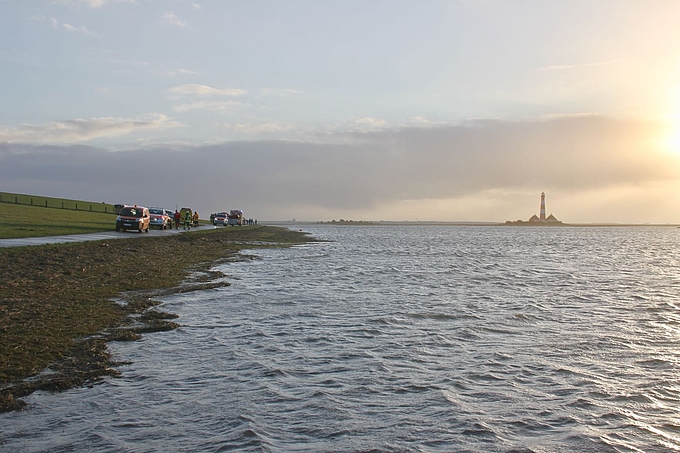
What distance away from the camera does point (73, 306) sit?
16.0m

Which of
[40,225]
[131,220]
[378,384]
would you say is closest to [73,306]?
[378,384]

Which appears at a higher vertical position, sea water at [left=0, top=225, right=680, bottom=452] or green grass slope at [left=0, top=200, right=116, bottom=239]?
green grass slope at [left=0, top=200, right=116, bottom=239]

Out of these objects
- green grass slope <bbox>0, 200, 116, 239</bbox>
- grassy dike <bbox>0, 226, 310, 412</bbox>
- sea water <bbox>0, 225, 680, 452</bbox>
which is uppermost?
green grass slope <bbox>0, 200, 116, 239</bbox>

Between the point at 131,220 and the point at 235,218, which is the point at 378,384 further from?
the point at 235,218

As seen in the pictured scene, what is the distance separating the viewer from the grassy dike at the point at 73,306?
10.4m

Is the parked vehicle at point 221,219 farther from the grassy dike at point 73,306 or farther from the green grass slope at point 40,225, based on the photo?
the grassy dike at point 73,306

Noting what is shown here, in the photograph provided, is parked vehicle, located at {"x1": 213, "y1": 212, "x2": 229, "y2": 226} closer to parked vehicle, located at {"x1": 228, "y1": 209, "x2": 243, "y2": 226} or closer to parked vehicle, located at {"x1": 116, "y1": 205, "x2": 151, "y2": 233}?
parked vehicle, located at {"x1": 228, "y1": 209, "x2": 243, "y2": 226}

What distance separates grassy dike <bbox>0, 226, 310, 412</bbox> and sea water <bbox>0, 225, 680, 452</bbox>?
0.57 m

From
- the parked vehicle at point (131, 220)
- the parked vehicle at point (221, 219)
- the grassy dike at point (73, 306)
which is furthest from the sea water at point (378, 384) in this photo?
the parked vehicle at point (221, 219)

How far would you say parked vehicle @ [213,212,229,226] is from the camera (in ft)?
331

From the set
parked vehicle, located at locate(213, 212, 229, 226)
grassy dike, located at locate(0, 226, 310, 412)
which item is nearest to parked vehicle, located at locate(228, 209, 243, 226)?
parked vehicle, located at locate(213, 212, 229, 226)

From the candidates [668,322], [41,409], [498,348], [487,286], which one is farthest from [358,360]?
[487,286]

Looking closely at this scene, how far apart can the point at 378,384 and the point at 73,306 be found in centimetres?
921

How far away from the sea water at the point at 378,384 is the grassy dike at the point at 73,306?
22.4 inches
